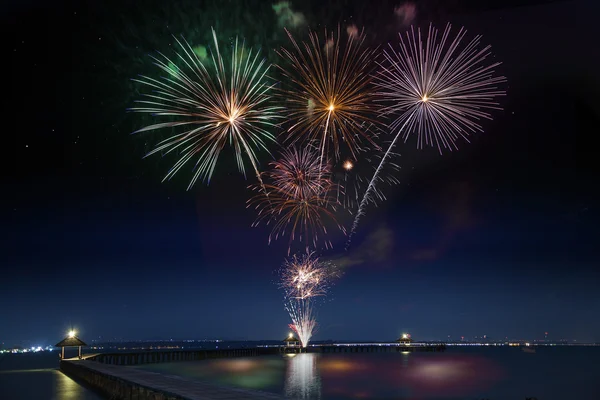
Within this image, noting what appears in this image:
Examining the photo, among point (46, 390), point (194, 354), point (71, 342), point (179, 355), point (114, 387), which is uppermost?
point (71, 342)

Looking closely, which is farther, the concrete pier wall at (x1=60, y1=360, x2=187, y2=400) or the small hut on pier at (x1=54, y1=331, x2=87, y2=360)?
the small hut on pier at (x1=54, y1=331, x2=87, y2=360)

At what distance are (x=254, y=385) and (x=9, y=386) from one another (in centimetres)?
1528

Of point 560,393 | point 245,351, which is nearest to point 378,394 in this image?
point 560,393

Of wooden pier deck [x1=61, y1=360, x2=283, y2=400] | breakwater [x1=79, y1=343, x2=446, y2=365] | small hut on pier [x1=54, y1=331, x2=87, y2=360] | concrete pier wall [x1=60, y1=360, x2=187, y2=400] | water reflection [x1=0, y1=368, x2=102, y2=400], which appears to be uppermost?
small hut on pier [x1=54, y1=331, x2=87, y2=360]

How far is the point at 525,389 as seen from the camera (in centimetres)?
4128

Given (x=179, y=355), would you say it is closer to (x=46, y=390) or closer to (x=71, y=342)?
(x=71, y=342)

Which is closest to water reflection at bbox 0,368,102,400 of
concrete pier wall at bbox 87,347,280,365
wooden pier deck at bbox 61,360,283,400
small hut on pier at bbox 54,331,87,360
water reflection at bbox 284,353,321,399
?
wooden pier deck at bbox 61,360,283,400

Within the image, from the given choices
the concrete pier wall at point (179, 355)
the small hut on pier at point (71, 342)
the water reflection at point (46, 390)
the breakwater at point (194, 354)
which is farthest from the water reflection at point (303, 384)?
the breakwater at point (194, 354)

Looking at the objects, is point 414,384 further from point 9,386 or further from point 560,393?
point 9,386

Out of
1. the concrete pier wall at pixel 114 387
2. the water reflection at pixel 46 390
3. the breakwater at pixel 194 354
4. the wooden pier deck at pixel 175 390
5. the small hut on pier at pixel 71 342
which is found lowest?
the breakwater at pixel 194 354

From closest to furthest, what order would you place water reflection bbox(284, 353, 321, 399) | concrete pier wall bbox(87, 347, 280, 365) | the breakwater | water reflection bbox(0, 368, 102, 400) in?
water reflection bbox(0, 368, 102, 400)
water reflection bbox(284, 353, 321, 399)
concrete pier wall bbox(87, 347, 280, 365)
the breakwater

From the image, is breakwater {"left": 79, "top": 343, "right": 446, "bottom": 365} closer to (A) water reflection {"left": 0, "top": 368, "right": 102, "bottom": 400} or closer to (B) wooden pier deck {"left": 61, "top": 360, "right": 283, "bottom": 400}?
(A) water reflection {"left": 0, "top": 368, "right": 102, "bottom": 400}

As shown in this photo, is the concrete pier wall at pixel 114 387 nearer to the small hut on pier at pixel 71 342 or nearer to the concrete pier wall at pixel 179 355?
the small hut on pier at pixel 71 342

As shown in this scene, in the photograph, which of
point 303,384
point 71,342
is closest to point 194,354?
point 71,342
